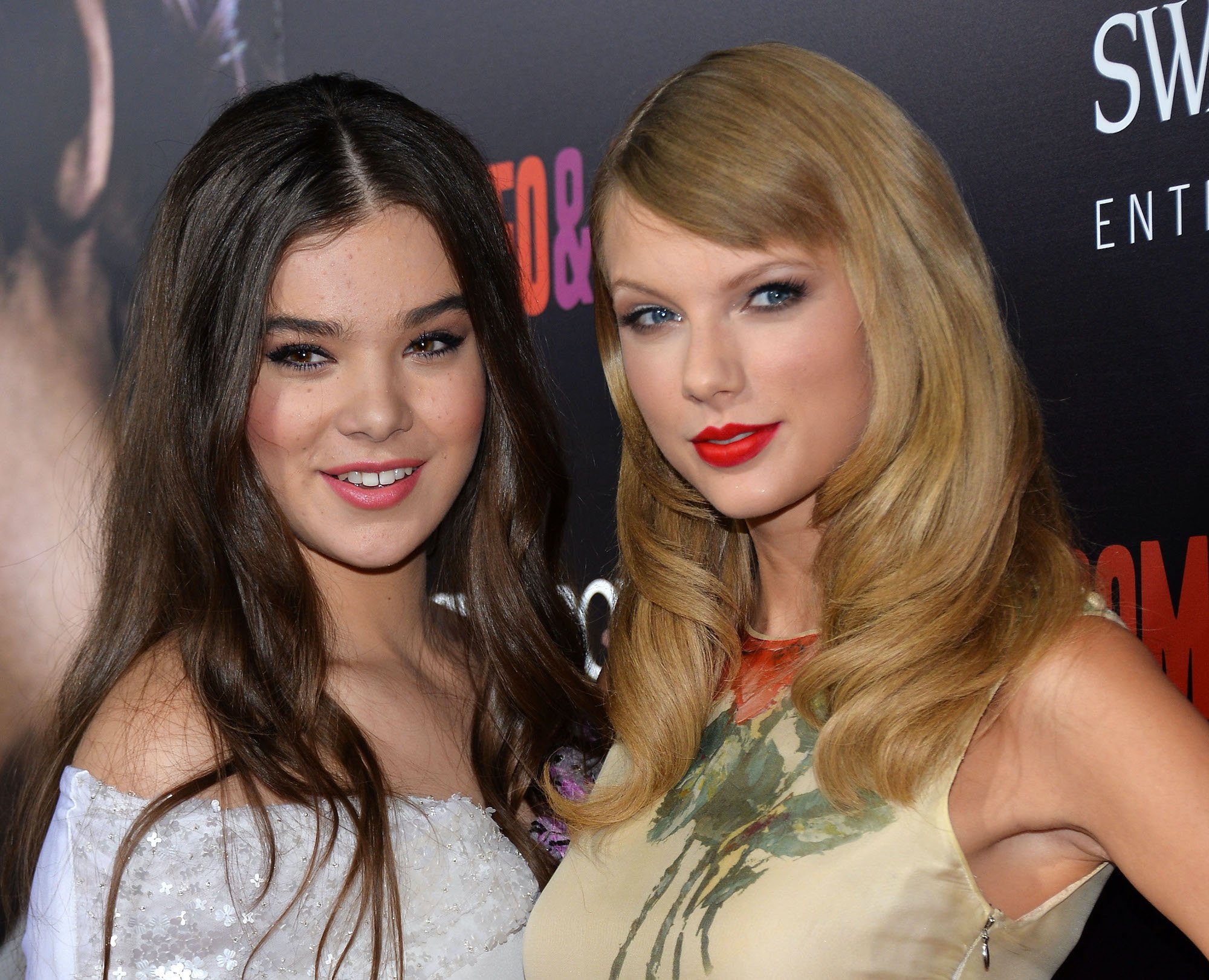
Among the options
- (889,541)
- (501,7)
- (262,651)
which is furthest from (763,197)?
(501,7)

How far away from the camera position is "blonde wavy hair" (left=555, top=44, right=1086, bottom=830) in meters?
1.54

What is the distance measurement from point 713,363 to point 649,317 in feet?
0.54

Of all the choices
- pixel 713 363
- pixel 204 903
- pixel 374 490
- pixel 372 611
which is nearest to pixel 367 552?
pixel 374 490

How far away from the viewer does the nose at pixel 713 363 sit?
5.25 feet

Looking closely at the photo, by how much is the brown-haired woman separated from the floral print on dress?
12.5 inches

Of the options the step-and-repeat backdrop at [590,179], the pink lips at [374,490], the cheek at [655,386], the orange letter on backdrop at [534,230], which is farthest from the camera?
the orange letter on backdrop at [534,230]

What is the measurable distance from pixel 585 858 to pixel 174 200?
1160mm

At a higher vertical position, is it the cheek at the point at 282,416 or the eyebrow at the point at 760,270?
the eyebrow at the point at 760,270

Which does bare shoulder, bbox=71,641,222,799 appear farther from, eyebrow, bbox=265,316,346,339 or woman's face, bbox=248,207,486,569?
eyebrow, bbox=265,316,346,339

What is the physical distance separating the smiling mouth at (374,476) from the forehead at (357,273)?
0.24 metres

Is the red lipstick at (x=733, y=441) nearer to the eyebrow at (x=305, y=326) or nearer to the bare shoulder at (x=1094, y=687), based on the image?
the bare shoulder at (x=1094, y=687)

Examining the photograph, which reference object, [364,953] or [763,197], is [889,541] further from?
[364,953]

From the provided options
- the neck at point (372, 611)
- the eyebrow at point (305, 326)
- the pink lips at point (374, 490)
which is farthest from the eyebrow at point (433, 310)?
the neck at point (372, 611)

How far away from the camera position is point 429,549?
2.33 m
